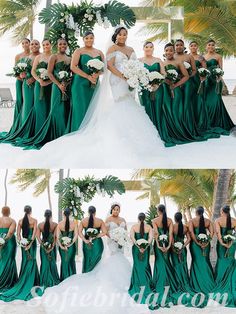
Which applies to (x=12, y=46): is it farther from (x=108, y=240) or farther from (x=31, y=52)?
(x=108, y=240)

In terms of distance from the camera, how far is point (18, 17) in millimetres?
13570

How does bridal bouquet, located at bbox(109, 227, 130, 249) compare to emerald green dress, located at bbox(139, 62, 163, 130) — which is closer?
bridal bouquet, located at bbox(109, 227, 130, 249)

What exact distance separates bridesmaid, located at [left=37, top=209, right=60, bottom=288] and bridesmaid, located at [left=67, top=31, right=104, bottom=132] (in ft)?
3.99

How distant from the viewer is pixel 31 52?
9898 mm

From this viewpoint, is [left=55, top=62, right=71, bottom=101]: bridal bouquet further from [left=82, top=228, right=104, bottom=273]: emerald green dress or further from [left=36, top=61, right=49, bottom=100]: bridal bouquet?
[left=82, top=228, right=104, bottom=273]: emerald green dress

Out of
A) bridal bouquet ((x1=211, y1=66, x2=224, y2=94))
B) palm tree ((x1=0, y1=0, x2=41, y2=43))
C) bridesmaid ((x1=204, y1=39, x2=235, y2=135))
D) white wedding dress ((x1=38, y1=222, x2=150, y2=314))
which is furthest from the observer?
palm tree ((x1=0, y1=0, x2=41, y2=43))

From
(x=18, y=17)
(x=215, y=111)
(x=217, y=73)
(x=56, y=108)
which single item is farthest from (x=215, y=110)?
(x=18, y=17)

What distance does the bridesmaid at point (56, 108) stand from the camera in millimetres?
9578

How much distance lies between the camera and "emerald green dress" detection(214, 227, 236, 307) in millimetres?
9672

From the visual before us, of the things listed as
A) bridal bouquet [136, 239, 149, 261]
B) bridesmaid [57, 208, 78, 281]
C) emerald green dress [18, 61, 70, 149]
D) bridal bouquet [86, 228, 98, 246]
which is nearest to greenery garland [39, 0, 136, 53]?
emerald green dress [18, 61, 70, 149]

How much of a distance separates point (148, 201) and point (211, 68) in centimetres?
240

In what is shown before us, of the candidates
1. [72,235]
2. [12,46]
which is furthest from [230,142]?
[12,46]

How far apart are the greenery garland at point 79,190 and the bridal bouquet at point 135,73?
1573mm

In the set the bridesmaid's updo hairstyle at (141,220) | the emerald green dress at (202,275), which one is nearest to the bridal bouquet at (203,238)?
the emerald green dress at (202,275)
